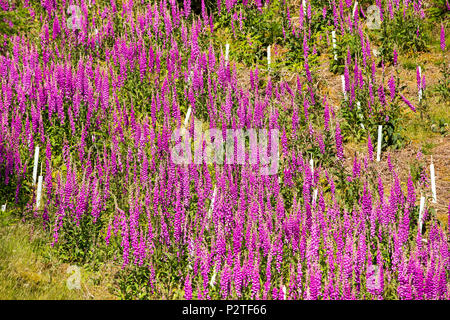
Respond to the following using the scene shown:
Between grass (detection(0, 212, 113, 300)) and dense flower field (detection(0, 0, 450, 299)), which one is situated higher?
dense flower field (detection(0, 0, 450, 299))

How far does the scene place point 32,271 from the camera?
5988mm

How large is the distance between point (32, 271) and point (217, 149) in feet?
9.60

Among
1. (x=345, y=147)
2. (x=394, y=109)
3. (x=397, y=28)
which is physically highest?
(x=397, y=28)

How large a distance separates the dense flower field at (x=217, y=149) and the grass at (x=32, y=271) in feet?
0.70

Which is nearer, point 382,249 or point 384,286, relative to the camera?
point 384,286

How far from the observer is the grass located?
558 centimetres

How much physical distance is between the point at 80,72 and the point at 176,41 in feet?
7.86

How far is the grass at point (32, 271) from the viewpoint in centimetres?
558

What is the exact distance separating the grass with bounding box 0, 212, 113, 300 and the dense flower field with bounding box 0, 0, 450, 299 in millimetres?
214

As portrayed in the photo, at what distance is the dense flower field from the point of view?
5547 mm

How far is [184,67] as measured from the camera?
9508 mm
